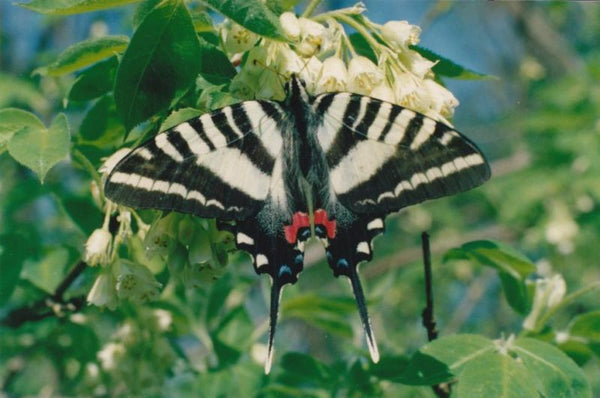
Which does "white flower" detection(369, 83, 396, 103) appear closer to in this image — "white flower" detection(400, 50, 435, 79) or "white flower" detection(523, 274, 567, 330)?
"white flower" detection(400, 50, 435, 79)

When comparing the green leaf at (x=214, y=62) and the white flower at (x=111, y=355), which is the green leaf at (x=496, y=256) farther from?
the white flower at (x=111, y=355)

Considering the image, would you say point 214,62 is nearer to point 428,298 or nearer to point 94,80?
point 94,80

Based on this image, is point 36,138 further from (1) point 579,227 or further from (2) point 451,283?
(2) point 451,283

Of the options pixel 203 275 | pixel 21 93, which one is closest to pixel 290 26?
pixel 203 275

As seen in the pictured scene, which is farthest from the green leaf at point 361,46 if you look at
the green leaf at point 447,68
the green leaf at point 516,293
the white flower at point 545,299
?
the white flower at point 545,299

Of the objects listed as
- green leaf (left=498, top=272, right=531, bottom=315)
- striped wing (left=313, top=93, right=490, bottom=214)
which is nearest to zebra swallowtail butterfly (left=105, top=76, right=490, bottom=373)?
striped wing (left=313, top=93, right=490, bottom=214)
